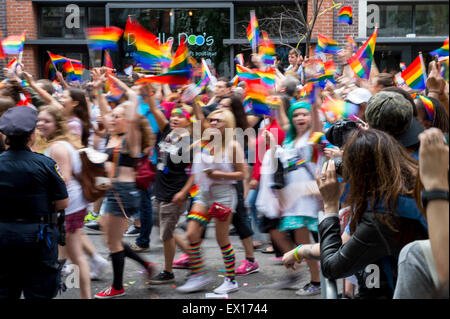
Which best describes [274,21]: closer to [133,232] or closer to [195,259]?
[133,232]

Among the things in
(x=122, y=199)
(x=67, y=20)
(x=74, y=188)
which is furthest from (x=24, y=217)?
(x=67, y=20)

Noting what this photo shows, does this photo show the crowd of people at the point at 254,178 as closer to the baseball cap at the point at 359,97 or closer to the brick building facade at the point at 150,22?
the baseball cap at the point at 359,97

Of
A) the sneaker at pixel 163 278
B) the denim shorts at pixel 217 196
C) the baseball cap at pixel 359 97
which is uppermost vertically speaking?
the baseball cap at pixel 359 97

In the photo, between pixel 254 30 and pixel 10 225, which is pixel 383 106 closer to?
pixel 10 225

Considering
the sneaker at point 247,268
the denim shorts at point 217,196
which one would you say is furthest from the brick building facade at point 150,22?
the denim shorts at point 217,196

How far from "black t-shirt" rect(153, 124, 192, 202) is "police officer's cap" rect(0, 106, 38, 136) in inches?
84.6

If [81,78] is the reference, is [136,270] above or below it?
below

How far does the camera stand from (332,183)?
2.43 meters

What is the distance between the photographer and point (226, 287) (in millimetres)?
5000

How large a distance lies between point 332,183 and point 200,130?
3.30 m

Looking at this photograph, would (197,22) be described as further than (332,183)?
Yes

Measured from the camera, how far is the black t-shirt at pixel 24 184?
10.5 ft

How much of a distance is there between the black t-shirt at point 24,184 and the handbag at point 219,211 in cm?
180
